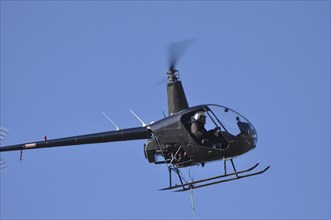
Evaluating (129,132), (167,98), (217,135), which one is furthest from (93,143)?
(217,135)

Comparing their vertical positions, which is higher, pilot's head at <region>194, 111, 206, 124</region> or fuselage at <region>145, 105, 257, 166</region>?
pilot's head at <region>194, 111, 206, 124</region>

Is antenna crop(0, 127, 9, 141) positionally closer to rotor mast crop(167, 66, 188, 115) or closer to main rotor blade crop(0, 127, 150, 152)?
main rotor blade crop(0, 127, 150, 152)

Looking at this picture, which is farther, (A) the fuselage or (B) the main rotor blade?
(B) the main rotor blade

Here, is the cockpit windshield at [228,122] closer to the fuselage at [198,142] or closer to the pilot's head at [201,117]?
the fuselage at [198,142]

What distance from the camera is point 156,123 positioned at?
19.7m

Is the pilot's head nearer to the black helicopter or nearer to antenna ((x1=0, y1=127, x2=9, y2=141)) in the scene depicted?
the black helicopter

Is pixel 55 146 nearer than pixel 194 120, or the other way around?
pixel 194 120

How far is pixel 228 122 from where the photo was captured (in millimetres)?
18984

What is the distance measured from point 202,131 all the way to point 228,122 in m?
0.70

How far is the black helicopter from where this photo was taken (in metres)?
18.8

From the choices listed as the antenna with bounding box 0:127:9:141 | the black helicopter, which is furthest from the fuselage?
the antenna with bounding box 0:127:9:141

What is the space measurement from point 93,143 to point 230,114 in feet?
12.7

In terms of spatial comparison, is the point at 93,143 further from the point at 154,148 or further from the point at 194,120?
the point at 194,120

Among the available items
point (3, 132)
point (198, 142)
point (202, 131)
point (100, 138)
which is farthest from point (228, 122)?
point (3, 132)
